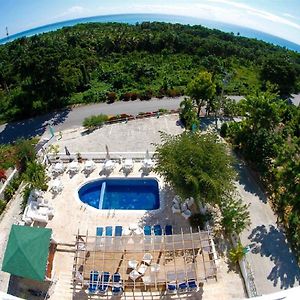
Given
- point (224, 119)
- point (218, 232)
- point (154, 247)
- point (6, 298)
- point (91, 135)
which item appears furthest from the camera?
point (224, 119)

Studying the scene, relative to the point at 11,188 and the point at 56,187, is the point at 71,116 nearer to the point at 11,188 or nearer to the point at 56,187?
the point at 11,188

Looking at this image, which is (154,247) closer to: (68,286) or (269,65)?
(68,286)

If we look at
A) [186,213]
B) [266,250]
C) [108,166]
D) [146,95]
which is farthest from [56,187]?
[146,95]

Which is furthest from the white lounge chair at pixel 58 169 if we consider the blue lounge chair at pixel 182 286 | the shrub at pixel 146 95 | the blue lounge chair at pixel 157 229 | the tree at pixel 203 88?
the shrub at pixel 146 95

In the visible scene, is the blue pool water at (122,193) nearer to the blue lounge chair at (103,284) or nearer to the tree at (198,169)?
the tree at (198,169)

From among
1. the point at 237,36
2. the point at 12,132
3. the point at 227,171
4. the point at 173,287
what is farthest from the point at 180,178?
the point at 237,36

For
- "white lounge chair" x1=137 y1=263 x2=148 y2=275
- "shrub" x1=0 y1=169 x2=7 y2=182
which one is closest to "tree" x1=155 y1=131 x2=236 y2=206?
"white lounge chair" x1=137 y1=263 x2=148 y2=275
